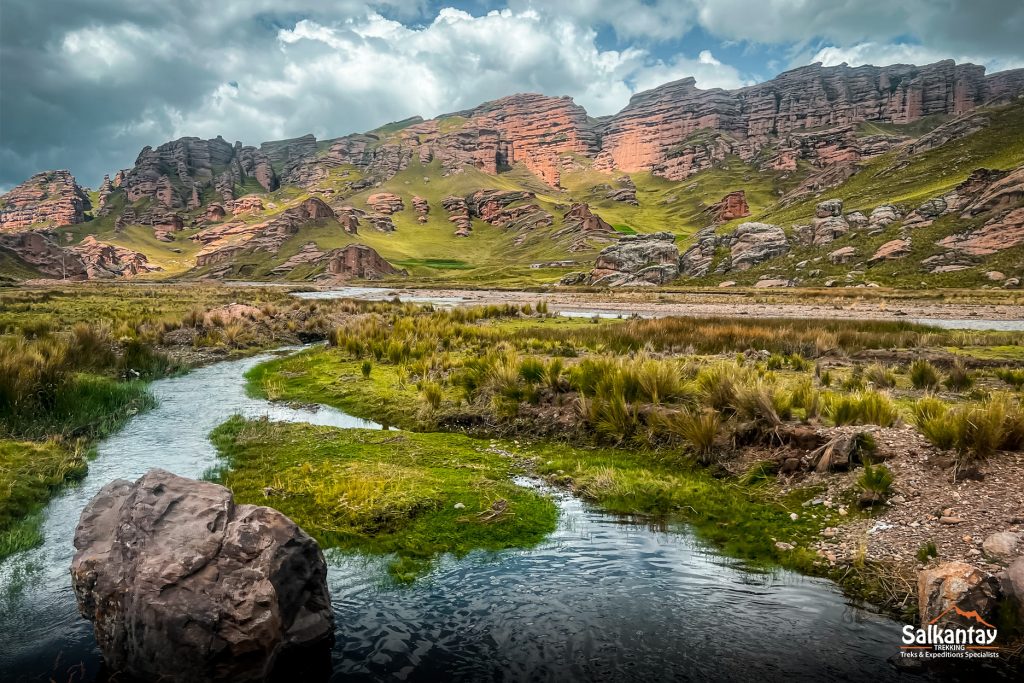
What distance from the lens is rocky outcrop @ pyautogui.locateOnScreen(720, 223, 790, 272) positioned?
9612cm

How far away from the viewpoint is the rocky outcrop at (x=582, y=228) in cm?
17362

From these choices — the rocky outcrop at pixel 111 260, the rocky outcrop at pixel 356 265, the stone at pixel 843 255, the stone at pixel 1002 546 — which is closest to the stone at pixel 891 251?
the stone at pixel 843 255

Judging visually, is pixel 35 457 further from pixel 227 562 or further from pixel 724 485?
pixel 724 485

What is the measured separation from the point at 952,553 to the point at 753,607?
2.46 m

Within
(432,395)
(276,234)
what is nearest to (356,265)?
(276,234)

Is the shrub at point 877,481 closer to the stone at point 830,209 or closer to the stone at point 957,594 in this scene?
the stone at point 957,594

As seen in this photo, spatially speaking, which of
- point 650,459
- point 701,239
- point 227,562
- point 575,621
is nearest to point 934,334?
point 650,459

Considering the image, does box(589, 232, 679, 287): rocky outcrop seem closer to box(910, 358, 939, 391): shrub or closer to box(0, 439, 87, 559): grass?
box(910, 358, 939, 391): shrub

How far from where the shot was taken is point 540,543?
7.70m

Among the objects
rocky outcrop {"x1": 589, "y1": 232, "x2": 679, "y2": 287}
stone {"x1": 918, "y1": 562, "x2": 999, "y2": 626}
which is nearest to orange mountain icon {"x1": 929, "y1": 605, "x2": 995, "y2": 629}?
stone {"x1": 918, "y1": 562, "x2": 999, "y2": 626}

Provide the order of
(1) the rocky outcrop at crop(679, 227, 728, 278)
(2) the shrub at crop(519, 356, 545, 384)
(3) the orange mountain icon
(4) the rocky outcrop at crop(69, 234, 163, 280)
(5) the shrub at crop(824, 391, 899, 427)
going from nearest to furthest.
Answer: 1. (3) the orange mountain icon
2. (5) the shrub at crop(824, 391, 899, 427)
3. (2) the shrub at crop(519, 356, 545, 384)
4. (1) the rocky outcrop at crop(679, 227, 728, 278)
5. (4) the rocky outcrop at crop(69, 234, 163, 280)

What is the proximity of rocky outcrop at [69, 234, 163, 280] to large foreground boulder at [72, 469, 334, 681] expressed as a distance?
663 feet

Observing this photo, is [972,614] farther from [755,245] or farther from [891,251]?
[755,245]

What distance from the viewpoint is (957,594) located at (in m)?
5.30
